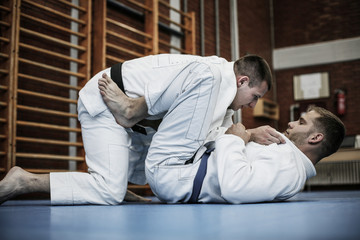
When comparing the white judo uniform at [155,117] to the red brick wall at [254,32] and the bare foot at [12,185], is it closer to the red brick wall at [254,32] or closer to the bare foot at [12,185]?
the bare foot at [12,185]

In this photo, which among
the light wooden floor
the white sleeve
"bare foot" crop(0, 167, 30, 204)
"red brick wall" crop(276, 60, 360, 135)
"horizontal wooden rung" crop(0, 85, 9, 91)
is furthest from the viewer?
"red brick wall" crop(276, 60, 360, 135)

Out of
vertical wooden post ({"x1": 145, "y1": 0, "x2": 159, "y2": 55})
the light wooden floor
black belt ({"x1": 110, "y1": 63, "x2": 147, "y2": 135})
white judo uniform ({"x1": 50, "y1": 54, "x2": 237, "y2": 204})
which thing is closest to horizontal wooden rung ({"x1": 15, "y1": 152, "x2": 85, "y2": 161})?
white judo uniform ({"x1": 50, "y1": 54, "x2": 237, "y2": 204})

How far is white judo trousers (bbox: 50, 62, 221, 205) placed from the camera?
6.13 feet

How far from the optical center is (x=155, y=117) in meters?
2.12

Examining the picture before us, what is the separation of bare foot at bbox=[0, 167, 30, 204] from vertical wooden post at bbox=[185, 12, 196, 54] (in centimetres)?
381

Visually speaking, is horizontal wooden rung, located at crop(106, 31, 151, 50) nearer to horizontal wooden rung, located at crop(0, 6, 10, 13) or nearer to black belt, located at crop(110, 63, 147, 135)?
horizontal wooden rung, located at crop(0, 6, 10, 13)

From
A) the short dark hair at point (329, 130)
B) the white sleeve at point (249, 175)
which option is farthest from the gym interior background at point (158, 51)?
the short dark hair at point (329, 130)

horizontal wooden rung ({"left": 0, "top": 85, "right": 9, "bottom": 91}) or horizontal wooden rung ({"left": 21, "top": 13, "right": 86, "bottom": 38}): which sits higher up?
horizontal wooden rung ({"left": 21, "top": 13, "right": 86, "bottom": 38})

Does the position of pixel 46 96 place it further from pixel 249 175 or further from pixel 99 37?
pixel 249 175

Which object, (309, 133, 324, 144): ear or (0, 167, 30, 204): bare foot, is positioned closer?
(0, 167, 30, 204): bare foot

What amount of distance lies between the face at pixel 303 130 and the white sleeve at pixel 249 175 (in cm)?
30

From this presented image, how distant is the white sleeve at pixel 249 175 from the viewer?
1.71 m

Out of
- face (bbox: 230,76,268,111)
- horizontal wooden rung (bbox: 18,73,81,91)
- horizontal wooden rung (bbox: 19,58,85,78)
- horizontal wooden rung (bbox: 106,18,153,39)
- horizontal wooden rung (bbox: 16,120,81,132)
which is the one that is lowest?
horizontal wooden rung (bbox: 16,120,81,132)

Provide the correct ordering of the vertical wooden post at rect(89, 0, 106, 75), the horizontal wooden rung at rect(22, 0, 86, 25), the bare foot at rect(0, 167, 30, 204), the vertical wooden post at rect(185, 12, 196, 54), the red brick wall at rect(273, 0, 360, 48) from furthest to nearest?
the red brick wall at rect(273, 0, 360, 48) < the vertical wooden post at rect(185, 12, 196, 54) < the vertical wooden post at rect(89, 0, 106, 75) < the horizontal wooden rung at rect(22, 0, 86, 25) < the bare foot at rect(0, 167, 30, 204)
